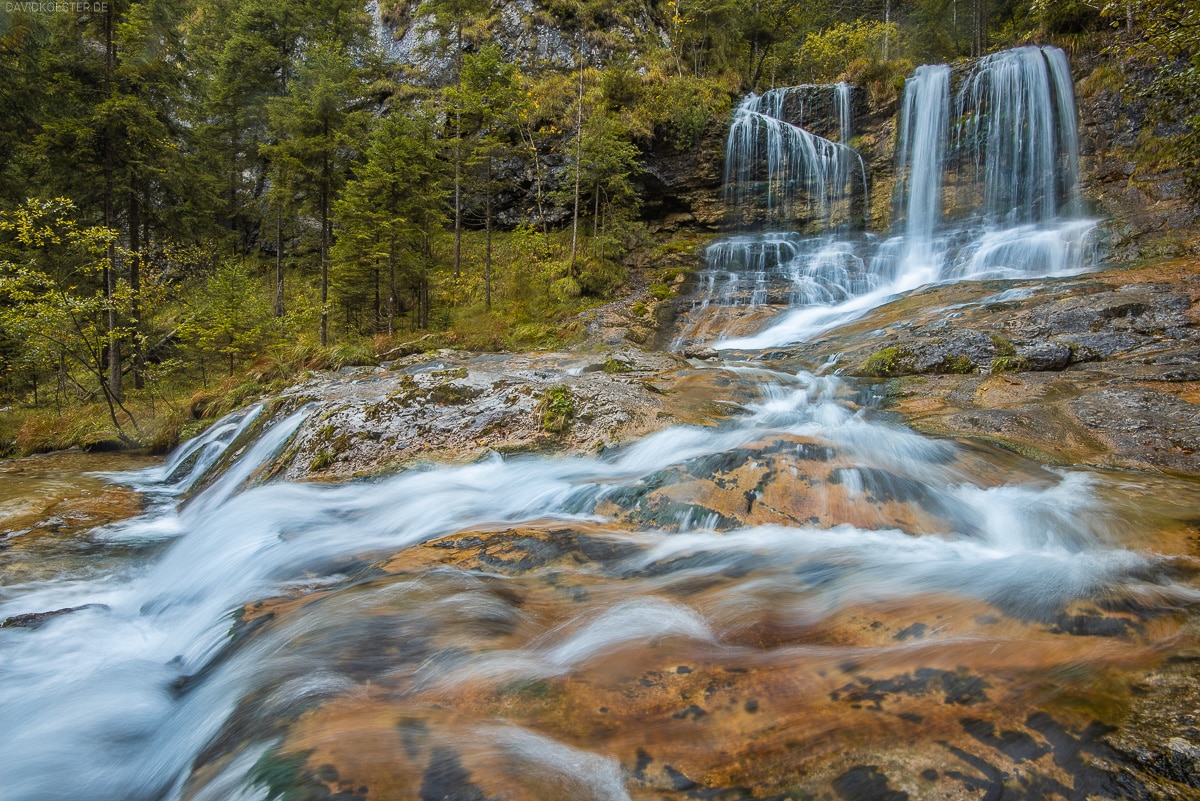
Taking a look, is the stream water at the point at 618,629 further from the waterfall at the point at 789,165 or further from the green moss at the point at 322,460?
the waterfall at the point at 789,165

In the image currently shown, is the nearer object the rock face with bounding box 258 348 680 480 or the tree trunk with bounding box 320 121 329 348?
the rock face with bounding box 258 348 680 480

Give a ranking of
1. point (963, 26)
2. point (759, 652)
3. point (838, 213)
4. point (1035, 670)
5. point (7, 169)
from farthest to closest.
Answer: point (963, 26), point (838, 213), point (7, 169), point (759, 652), point (1035, 670)

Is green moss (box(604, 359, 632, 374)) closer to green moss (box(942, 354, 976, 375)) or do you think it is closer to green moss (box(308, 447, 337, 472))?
green moss (box(308, 447, 337, 472))

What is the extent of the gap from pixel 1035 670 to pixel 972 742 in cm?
62

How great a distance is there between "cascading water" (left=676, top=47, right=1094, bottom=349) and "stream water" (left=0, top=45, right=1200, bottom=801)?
8614 millimetres

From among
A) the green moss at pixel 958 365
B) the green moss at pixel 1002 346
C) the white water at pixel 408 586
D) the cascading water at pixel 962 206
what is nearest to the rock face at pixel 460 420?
the white water at pixel 408 586

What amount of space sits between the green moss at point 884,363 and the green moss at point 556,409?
4.63 meters

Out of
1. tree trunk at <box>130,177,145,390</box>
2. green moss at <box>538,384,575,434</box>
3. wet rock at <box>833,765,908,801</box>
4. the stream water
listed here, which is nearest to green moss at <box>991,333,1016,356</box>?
the stream water

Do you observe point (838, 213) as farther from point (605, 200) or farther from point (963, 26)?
point (963, 26)

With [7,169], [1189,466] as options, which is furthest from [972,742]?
[7,169]

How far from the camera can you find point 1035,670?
2.03 m

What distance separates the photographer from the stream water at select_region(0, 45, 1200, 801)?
5.77ft

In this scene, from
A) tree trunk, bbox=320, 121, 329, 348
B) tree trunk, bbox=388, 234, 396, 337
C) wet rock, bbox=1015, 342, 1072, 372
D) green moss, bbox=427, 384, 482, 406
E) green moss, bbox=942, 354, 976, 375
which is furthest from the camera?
tree trunk, bbox=388, 234, 396, 337

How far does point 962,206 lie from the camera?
640 inches
